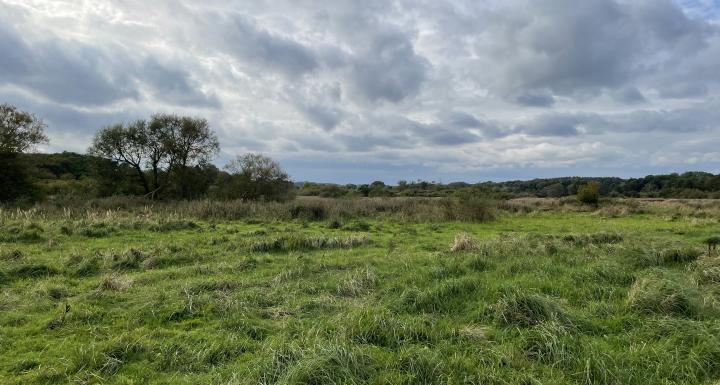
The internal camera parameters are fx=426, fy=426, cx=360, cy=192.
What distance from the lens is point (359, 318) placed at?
233 inches

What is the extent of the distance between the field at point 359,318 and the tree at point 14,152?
24.5 meters

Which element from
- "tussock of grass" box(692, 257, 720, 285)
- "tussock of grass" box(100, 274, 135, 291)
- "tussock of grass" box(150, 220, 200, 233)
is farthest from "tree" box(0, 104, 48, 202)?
"tussock of grass" box(692, 257, 720, 285)

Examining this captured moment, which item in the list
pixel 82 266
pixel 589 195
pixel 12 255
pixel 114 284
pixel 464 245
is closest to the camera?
pixel 114 284

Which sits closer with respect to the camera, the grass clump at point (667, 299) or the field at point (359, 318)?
the field at point (359, 318)

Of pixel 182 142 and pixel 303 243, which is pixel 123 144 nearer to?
pixel 182 142

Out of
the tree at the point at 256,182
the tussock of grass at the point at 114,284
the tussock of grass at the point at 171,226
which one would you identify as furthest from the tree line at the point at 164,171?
the tussock of grass at the point at 114,284

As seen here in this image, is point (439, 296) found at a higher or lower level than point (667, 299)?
lower

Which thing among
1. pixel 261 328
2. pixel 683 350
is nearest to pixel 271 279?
pixel 261 328

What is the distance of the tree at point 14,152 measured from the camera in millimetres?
29812

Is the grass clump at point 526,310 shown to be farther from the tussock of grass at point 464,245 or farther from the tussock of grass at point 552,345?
the tussock of grass at point 464,245

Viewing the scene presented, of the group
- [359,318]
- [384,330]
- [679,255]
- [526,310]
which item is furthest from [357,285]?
[679,255]

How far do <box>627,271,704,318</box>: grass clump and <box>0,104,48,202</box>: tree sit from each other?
121 feet

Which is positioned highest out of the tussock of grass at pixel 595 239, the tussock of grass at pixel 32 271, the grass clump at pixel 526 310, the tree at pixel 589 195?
the tree at pixel 589 195

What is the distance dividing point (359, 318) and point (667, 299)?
471 centimetres
